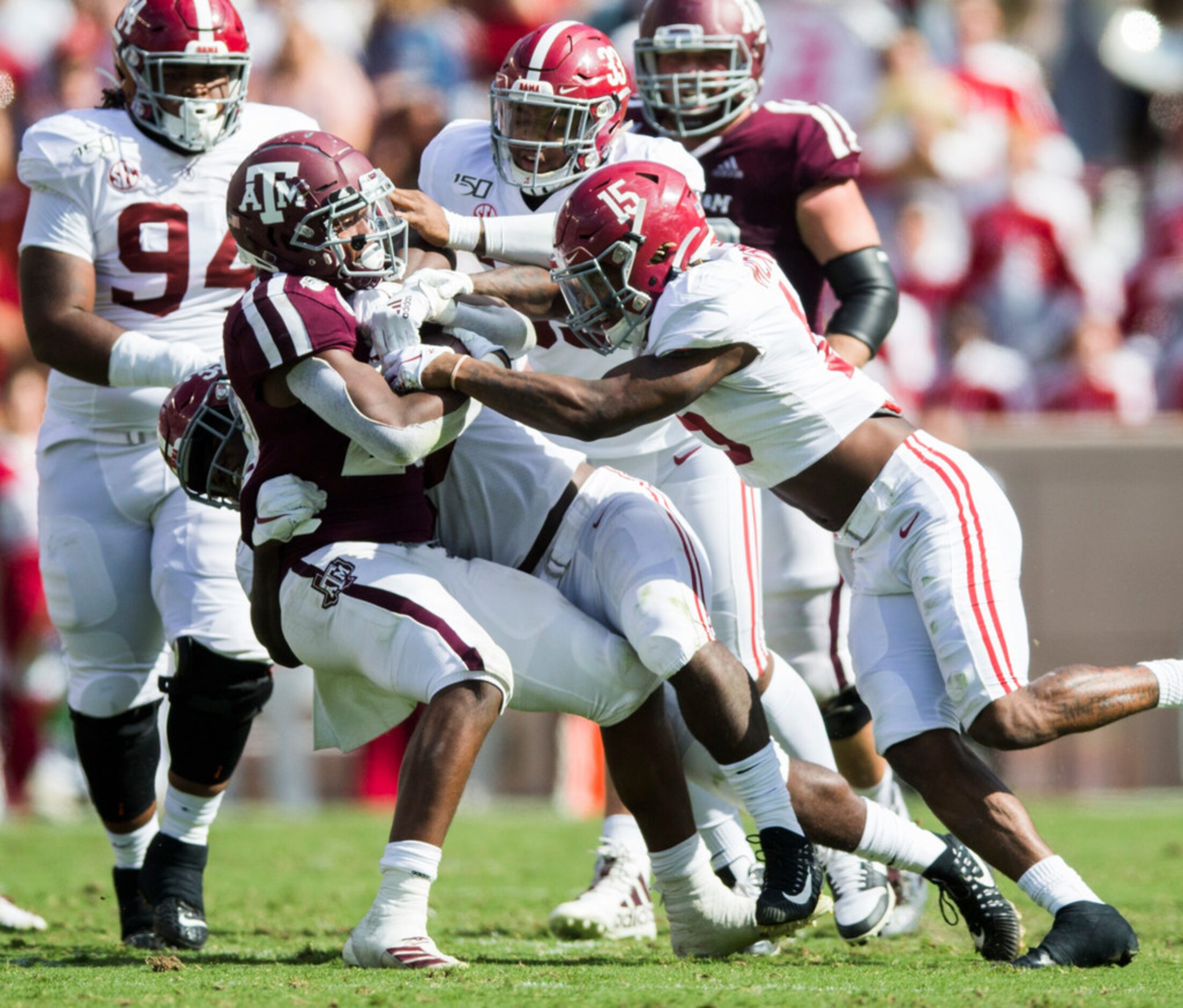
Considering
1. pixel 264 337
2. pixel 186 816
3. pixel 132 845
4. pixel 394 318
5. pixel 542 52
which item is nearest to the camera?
pixel 264 337

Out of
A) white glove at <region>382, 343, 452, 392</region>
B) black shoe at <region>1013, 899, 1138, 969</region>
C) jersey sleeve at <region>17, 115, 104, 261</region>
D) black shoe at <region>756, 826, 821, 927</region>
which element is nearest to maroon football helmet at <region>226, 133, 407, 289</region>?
white glove at <region>382, 343, 452, 392</region>

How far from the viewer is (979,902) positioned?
4.10 metres

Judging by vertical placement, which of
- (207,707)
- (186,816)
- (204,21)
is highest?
(204,21)

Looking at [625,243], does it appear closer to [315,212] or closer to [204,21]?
[315,212]

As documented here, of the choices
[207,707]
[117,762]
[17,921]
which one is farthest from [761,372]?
[17,921]

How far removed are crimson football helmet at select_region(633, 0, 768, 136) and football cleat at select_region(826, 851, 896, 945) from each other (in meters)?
2.12

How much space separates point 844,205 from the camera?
17.1ft

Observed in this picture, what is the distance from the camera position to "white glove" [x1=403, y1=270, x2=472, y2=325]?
4074 millimetres

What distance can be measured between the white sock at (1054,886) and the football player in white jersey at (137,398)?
6.63 ft

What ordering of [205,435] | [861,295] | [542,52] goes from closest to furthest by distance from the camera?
[205,435], [542,52], [861,295]

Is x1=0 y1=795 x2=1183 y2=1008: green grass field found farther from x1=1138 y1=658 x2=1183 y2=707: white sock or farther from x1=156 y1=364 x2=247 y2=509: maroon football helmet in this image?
x1=156 y1=364 x2=247 y2=509: maroon football helmet

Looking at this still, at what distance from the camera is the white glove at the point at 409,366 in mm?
3914

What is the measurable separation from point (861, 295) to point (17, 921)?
2.93 metres

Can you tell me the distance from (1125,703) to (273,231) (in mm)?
2143
